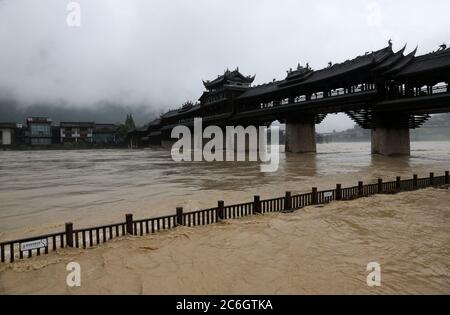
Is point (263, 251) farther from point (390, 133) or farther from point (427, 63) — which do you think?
point (390, 133)

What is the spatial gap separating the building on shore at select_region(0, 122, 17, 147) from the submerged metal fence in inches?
3594

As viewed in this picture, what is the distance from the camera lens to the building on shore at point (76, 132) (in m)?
95.2

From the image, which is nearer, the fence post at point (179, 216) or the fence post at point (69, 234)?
the fence post at point (69, 234)

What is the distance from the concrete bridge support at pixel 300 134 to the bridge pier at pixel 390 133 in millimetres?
11063

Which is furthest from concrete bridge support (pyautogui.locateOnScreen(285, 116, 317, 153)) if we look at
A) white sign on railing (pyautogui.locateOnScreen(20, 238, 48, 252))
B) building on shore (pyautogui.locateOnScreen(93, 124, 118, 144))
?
building on shore (pyautogui.locateOnScreen(93, 124, 118, 144))

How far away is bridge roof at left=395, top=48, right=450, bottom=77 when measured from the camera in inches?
1147

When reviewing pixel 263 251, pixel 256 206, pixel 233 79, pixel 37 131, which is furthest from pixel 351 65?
pixel 37 131

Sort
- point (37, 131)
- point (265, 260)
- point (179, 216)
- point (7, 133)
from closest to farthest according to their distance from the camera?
1. point (265, 260)
2. point (179, 216)
3. point (7, 133)
4. point (37, 131)

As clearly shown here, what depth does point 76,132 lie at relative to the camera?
319 ft

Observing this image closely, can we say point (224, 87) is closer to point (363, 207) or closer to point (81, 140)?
point (363, 207)

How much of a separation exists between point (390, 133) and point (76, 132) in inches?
3416

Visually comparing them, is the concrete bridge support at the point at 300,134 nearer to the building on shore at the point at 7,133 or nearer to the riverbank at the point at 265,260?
the riverbank at the point at 265,260

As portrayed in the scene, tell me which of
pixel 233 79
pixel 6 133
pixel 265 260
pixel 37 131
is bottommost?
pixel 265 260

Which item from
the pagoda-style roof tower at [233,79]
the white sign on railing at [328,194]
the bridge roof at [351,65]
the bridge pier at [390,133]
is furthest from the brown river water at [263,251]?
the pagoda-style roof tower at [233,79]
